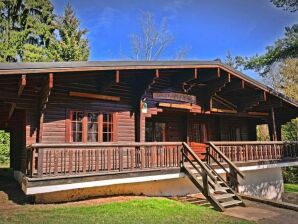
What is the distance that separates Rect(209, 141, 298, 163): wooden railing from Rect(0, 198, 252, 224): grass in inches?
182

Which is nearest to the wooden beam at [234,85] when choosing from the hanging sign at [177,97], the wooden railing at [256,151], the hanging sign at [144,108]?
the hanging sign at [177,97]

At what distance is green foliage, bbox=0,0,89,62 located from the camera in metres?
29.4

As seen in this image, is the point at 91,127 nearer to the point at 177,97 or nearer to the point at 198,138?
the point at 177,97

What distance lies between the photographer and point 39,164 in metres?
8.79

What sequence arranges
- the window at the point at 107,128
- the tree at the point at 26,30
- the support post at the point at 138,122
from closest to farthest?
the window at the point at 107,128, the support post at the point at 138,122, the tree at the point at 26,30

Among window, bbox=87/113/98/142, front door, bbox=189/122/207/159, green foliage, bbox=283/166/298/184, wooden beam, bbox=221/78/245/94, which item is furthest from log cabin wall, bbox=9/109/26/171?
green foliage, bbox=283/166/298/184

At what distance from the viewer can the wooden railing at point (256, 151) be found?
14352 millimetres

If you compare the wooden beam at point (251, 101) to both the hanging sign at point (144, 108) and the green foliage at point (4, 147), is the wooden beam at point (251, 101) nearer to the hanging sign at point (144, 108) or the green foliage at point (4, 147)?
the hanging sign at point (144, 108)

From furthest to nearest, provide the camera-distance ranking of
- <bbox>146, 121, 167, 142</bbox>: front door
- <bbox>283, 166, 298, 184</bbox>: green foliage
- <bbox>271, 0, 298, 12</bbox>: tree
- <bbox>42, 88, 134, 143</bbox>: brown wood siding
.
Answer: <bbox>283, 166, 298, 184</bbox>: green foliage < <bbox>271, 0, 298, 12</bbox>: tree < <bbox>146, 121, 167, 142</bbox>: front door < <bbox>42, 88, 134, 143</bbox>: brown wood siding

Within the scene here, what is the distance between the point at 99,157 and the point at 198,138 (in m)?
7.91

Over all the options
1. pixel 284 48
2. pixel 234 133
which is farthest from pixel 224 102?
pixel 284 48

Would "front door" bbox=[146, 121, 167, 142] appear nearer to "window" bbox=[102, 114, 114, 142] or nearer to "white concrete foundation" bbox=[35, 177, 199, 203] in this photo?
"white concrete foundation" bbox=[35, 177, 199, 203]

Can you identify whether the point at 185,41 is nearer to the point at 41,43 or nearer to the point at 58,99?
the point at 41,43

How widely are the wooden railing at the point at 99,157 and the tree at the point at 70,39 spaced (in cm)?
2054
